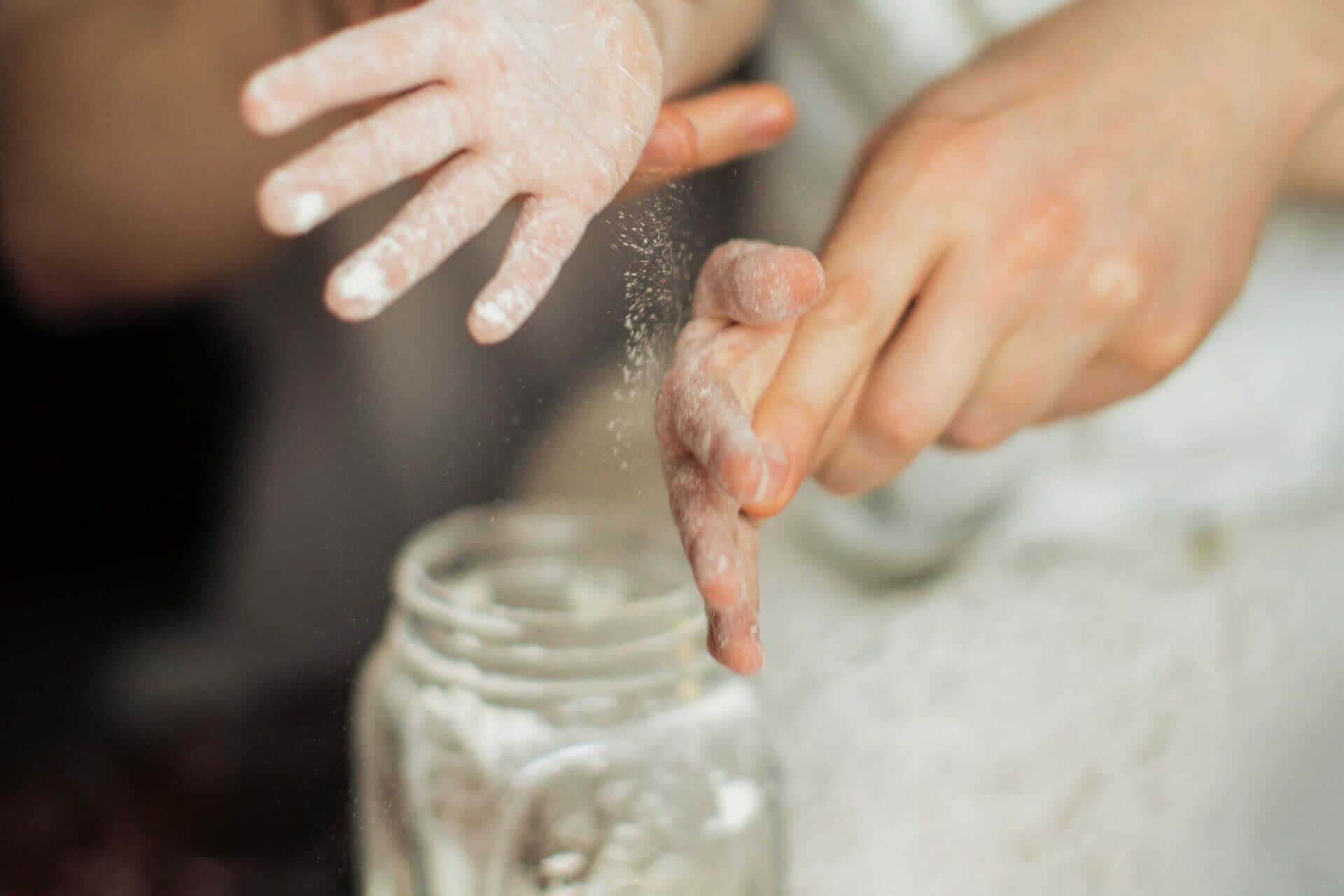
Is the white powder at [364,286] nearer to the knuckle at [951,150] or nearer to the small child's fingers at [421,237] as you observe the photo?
the small child's fingers at [421,237]

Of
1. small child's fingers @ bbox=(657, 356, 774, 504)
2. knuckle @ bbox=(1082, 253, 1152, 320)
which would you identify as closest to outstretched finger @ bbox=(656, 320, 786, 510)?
small child's fingers @ bbox=(657, 356, 774, 504)

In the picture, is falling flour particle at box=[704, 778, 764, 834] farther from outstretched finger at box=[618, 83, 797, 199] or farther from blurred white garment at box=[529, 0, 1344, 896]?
outstretched finger at box=[618, 83, 797, 199]

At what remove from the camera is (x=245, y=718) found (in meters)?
0.14

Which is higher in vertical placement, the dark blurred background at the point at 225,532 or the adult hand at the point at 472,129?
the adult hand at the point at 472,129

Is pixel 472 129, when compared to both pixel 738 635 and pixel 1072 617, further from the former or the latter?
pixel 1072 617

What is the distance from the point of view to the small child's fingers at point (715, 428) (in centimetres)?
14

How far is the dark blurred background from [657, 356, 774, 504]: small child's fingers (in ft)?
0.06

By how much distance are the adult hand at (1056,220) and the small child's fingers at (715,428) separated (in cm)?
3

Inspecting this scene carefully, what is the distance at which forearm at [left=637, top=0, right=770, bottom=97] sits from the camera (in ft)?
0.59

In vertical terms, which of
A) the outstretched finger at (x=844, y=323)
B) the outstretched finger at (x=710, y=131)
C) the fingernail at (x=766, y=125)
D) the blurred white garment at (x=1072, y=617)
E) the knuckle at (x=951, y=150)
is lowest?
the blurred white garment at (x=1072, y=617)

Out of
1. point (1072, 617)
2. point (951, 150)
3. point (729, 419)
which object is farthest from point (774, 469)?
point (1072, 617)

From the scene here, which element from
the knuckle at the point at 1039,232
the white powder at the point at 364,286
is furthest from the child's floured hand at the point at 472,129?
the knuckle at the point at 1039,232

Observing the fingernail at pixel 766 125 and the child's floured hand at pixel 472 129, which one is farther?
the fingernail at pixel 766 125

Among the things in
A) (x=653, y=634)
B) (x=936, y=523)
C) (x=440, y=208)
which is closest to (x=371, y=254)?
(x=440, y=208)
